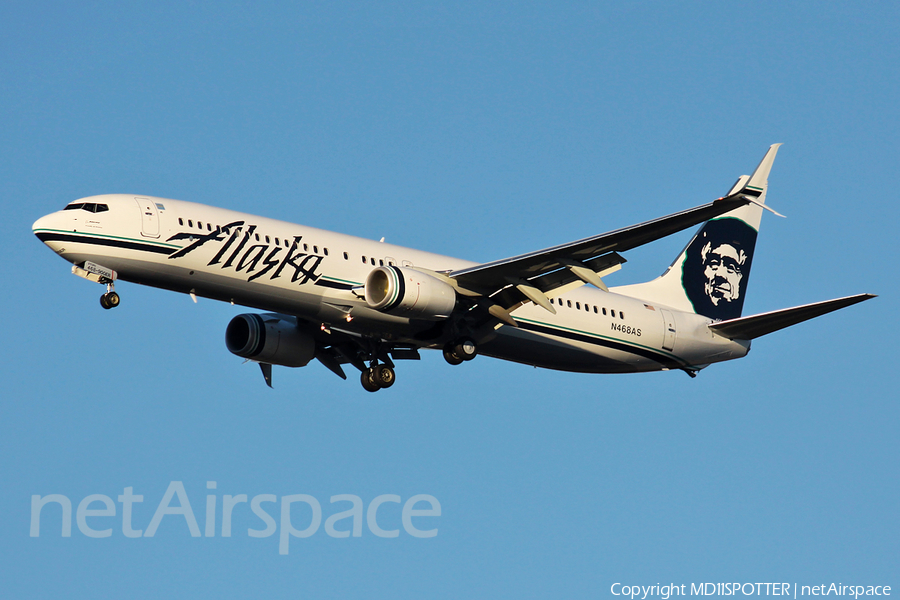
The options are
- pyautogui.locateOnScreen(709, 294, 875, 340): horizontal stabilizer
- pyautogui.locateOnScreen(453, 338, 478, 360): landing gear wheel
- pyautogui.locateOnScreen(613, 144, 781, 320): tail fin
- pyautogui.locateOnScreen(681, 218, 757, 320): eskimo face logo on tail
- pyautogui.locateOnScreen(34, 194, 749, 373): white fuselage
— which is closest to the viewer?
pyautogui.locateOnScreen(34, 194, 749, 373): white fuselage

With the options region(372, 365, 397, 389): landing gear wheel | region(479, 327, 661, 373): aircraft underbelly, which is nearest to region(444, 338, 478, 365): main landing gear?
region(479, 327, 661, 373): aircraft underbelly

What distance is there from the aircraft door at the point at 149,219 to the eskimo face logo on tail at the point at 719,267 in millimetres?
21969

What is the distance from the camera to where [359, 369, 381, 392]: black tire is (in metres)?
39.0

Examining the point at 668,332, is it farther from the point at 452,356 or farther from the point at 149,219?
the point at 149,219

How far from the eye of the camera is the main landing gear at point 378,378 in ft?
128

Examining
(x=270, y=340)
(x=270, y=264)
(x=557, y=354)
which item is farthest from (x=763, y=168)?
(x=270, y=264)

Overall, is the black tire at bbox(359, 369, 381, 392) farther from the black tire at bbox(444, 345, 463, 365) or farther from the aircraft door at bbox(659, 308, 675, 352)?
the aircraft door at bbox(659, 308, 675, 352)

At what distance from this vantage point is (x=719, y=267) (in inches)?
1801

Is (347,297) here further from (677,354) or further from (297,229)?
(677,354)

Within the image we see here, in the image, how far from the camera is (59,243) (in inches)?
1258

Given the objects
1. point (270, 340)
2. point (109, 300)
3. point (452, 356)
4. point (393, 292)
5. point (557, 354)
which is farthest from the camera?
point (270, 340)

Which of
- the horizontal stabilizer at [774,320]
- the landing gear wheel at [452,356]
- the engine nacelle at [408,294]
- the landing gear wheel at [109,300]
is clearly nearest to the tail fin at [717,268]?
the horizontal stabilizer at [774,320]

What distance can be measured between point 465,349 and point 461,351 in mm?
162

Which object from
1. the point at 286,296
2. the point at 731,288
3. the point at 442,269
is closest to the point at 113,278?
the point at 286,296
